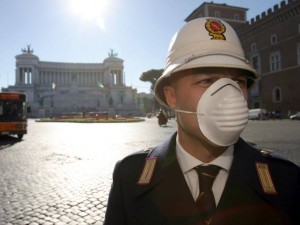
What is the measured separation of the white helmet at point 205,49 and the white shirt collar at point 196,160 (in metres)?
0.41

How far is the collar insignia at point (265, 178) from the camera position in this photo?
1491mm

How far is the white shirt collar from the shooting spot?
1628 mm

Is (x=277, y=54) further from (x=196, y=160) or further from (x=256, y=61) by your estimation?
(x=196, y=160)

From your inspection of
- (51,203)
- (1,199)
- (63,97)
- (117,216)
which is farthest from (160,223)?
(63,97)

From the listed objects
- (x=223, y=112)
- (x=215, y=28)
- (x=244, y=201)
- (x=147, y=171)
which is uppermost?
(x=215, y=28)

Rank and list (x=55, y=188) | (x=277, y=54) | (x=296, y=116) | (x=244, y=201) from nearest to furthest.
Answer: (x=244, y=201)
(x=55, y=188)
(x=296, y=116)
(x=277, y=54)

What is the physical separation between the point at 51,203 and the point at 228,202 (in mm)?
4274

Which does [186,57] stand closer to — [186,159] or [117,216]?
[186,159]

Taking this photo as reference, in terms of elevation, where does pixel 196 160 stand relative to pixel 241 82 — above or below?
below

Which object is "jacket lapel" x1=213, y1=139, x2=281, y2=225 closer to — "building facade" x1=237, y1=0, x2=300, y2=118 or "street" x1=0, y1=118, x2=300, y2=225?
"street" x1=0, y1=118, x2=300, y2=225

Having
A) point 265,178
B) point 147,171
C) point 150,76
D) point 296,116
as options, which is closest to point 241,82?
point 265,178

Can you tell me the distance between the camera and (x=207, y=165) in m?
1.63

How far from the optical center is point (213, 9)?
173 feet

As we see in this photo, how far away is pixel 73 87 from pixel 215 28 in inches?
3771
